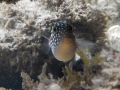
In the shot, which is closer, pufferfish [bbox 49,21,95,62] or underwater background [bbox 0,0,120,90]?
pufferfish [bbox 49,21,95,62]

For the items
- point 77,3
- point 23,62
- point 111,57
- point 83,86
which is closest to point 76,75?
point 83,86

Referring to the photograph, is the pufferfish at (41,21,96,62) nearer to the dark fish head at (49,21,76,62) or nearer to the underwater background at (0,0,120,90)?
the dark fish head at (49,21,76,62)

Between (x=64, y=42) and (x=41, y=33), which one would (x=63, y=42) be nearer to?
(x=64, y=42)

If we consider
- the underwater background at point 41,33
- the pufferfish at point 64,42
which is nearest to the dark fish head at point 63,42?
the pufferfish at point 64,42

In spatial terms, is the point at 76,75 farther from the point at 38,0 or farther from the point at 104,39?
the point at 38,0

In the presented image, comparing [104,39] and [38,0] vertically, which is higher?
[38,0]

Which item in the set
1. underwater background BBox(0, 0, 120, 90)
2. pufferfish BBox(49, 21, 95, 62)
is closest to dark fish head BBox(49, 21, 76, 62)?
pufferfish BBox(49, 21, 95, 62)

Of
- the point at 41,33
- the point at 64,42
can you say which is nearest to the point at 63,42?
the point at 64,42

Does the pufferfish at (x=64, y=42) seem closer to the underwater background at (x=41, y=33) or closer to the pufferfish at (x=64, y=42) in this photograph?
the pufferfish at (x=64, y=42)
